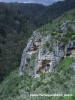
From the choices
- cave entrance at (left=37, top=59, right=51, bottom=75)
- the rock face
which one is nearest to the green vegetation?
the rock face

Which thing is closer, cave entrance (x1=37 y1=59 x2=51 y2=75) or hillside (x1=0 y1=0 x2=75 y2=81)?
cave entrance (x1=37 y1=59 x2=51 y2=75)

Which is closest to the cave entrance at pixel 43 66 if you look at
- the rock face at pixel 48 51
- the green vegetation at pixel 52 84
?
the rock face at pixel 48 51

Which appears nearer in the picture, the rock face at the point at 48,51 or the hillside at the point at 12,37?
the rock face at the point at 48,51

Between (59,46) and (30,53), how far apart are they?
1229 cm

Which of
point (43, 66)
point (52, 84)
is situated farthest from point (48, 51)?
point (52, 84)

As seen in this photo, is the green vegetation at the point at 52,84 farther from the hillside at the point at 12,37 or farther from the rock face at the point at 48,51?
the hillside at the point at 12,37

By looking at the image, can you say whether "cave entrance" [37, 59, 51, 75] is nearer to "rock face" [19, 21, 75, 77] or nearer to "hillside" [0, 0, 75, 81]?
"rock face" [19, 21, 75, 77]

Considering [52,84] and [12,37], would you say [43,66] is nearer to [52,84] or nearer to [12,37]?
[52,84]

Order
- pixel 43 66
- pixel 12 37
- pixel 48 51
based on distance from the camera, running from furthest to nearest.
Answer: pixel 12 37
pixel 48 51
pixel 43 66

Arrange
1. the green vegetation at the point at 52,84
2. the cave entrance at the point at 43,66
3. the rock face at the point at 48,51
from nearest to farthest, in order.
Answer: the green vegetation at the point at 52,84 < the rock face at the point at 48,51 < the cave entrance at the point at 43,66

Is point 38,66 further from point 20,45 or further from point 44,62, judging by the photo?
point 20,45

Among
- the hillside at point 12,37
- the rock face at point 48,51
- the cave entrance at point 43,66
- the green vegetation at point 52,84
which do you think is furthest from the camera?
the hillside at point 12,37

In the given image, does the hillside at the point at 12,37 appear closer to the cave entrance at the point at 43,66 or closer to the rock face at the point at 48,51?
the rock face at the point at 48,51

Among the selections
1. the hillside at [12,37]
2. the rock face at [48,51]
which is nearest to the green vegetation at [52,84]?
the rock face at [48,51]
